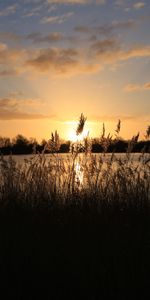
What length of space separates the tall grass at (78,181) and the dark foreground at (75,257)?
104cm

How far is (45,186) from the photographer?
7.75 metres

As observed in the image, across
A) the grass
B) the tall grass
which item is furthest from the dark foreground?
the tall grass

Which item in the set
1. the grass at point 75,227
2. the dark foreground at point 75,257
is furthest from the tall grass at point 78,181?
the dark foreground at point 75,257

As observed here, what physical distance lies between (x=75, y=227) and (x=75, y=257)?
1004 mm

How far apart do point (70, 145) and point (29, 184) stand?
3.95ft

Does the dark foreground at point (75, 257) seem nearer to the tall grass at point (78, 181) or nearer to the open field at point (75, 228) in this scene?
the open field at point (75, 228)

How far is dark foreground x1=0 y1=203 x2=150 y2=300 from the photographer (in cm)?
399

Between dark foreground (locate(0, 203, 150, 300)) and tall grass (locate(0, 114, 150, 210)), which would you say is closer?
dark foreground (locate(0, 203, 150, 300))

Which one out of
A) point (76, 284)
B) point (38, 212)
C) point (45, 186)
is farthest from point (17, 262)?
point (45, 186)

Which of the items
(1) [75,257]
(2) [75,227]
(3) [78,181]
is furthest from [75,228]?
(3) [78,181]

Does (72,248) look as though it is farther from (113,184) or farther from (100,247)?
→ (113,184)

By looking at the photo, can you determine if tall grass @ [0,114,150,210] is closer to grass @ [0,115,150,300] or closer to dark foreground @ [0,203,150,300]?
grass @ [0,115,150,300]

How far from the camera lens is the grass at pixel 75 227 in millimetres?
4090

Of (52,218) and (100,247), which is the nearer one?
(100,247)
